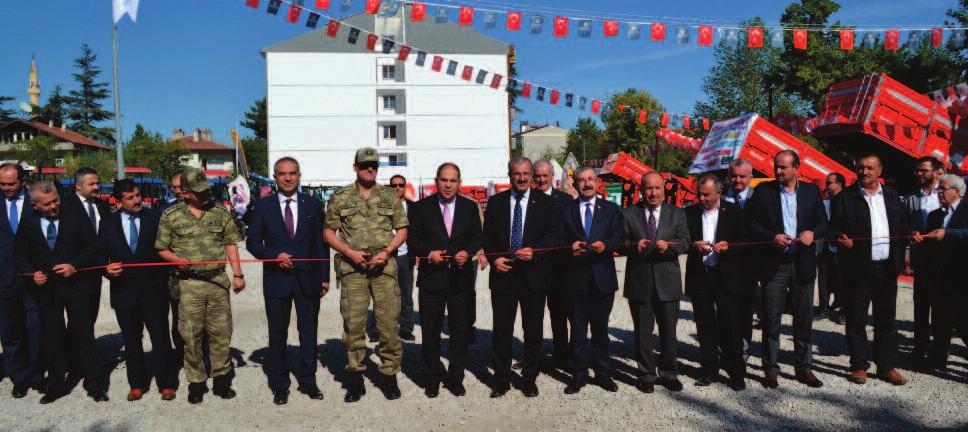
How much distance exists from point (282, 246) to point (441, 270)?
128 cm

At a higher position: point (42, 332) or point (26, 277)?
point (26, 277)

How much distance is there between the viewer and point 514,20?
11945mm

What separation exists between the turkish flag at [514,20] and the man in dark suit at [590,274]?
7.28m

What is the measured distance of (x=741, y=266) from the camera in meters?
5.31

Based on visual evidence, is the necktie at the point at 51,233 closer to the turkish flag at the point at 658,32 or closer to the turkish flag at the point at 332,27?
the turkish flag at the point at 332,27

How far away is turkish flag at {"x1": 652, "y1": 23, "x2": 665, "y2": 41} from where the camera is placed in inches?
479

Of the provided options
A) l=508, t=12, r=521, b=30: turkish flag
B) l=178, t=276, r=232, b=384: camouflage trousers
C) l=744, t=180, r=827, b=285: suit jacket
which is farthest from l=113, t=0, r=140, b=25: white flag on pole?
l=744, t=180, r=827, b=285: suit jacket

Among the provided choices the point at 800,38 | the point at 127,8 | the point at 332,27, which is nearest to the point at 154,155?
the point at 127,8

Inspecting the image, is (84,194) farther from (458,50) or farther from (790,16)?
(458,50)

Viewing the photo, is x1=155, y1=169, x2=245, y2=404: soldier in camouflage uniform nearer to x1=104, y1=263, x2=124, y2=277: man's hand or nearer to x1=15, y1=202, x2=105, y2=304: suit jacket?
x1=104, y1=263, x2=124, y2=277: man's hand

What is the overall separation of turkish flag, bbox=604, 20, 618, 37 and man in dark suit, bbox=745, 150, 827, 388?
7444 mm

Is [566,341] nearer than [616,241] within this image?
No

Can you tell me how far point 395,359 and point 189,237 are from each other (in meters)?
1.86

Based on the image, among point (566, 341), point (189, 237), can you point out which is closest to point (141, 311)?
point (189, 237)
